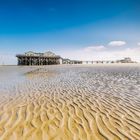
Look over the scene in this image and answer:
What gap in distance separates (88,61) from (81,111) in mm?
101300

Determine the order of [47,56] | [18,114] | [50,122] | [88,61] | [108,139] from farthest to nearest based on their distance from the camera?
[88,61] → [47,56] → [18,114] → [50,122] → [108,139]

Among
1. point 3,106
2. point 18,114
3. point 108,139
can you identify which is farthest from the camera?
point 3,106

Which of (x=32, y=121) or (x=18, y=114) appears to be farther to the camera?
(x=18, y=114)

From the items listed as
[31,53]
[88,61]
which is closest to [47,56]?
[31,53]

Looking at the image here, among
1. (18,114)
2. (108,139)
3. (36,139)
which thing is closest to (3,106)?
(18,114)

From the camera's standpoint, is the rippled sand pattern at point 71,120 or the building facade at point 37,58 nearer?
the rippled sand pattern at point 71,120

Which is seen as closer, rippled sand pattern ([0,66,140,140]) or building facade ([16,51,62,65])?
rippled sand pattern ([0,66,140,140])

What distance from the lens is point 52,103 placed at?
7.79m

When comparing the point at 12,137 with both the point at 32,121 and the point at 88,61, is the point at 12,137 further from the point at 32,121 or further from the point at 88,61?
the point at 88,61

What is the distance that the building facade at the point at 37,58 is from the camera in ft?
251

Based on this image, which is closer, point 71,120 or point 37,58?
point 71,120

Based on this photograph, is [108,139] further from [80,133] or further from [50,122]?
[50,122]

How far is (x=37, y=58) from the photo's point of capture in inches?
3172

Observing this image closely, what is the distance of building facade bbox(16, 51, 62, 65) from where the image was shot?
3018 inches
